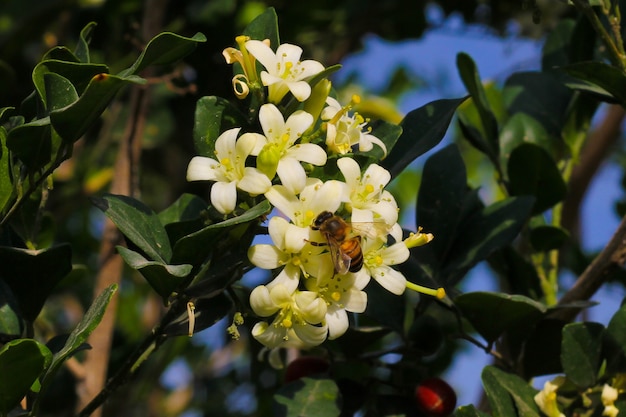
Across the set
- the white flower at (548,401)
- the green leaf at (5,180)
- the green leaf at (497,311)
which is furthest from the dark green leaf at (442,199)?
the green leaf at (5,180)

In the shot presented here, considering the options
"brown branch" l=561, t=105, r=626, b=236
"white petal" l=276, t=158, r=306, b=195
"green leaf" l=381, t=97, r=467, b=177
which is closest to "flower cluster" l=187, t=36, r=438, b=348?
"white petal" l=276, t=158, r=306, b=195

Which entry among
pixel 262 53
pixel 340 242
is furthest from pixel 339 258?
pixel 262 53

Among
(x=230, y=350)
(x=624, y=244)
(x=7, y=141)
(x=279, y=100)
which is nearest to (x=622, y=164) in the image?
(x=230, y=350)

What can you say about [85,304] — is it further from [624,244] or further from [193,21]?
[624,244]

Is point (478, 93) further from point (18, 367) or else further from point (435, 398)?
point (18, 367)

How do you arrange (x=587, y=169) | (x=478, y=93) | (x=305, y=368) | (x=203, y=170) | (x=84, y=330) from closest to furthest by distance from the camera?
(x=84, y=330), (x=203, y=170), (x=305, y=368), (x=478, y=93), (x=587, y=169)
